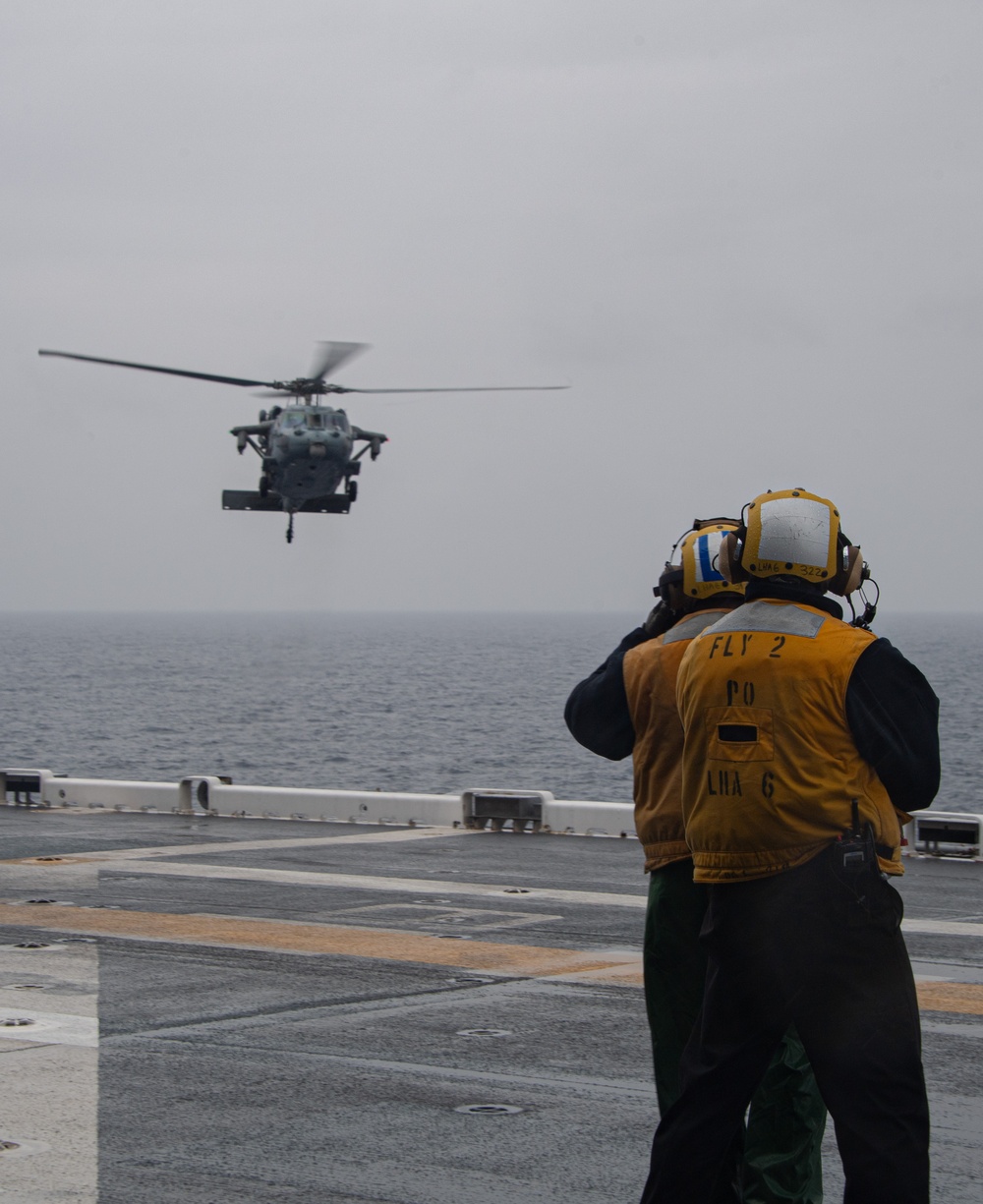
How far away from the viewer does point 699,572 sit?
529cm

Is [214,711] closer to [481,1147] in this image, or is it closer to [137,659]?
[137,659]

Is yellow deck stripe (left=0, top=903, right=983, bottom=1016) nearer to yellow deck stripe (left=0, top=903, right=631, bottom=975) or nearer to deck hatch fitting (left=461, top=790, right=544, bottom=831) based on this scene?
yellow deck stripe (left=0, top=903, right=631, bottom=975)

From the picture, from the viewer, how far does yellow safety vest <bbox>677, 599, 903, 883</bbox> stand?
4301 mm

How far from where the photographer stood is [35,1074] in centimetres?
681

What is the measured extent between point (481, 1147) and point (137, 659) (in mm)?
141688

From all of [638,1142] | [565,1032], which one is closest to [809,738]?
[638,1142]

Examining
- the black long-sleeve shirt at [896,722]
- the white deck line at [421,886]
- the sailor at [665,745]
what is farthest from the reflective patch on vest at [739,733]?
the white deck line at [421,886]

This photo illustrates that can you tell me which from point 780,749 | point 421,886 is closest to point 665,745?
point 780,749

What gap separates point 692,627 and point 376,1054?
2.93 meters

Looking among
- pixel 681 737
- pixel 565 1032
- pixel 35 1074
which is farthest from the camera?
pixel 565 1032

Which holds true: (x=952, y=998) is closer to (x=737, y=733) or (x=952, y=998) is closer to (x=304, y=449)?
(x=737, y=733)

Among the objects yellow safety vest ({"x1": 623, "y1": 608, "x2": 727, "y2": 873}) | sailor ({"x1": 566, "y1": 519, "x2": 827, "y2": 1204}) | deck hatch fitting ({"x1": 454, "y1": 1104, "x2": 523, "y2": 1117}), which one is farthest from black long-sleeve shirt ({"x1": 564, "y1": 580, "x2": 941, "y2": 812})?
deck hatch fitting ({"x1": 454, "y1": 1104, "x2": 523, "y2": 1117})

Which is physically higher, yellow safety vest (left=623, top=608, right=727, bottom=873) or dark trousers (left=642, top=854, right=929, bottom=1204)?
yellow safety vest (left=623, top=608, right=727, bottom=873)

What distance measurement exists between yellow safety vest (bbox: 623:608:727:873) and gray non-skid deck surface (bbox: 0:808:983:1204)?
1.17m
